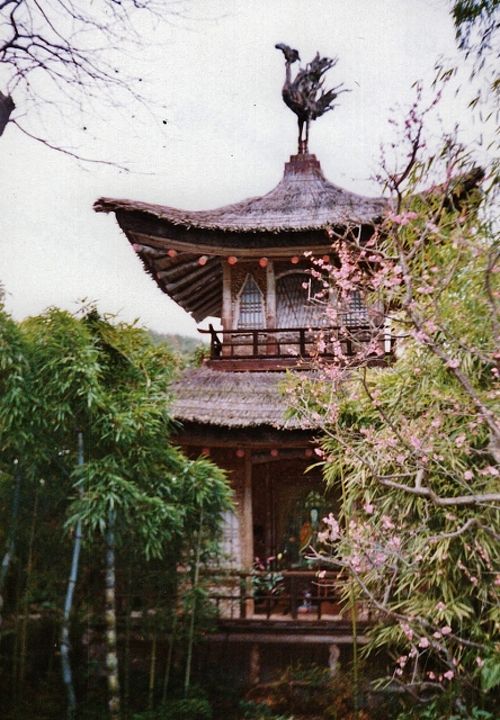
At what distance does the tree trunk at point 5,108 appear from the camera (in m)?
5.24

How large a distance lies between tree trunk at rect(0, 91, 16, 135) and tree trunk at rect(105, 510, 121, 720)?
3.24 metres

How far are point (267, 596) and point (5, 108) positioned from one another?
19.0 ft

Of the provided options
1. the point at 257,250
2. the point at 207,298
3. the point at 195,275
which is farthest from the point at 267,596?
the point at 207,298

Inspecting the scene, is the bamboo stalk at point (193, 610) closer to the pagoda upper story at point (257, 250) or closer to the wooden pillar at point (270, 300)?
the pagoda upper story at point (257, 250)

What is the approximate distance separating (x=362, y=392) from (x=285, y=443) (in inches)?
70.4

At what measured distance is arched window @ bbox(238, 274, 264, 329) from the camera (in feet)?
34.0

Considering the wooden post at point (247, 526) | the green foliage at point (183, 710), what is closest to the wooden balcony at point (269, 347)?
the wooden post at point (247, 526)

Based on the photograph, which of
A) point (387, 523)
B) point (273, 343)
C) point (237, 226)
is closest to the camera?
point (387, 523)

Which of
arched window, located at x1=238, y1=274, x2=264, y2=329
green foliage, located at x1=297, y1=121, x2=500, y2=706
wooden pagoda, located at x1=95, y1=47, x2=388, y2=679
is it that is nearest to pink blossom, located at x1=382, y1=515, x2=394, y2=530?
green foliage, located at x1=297, y1=121, x2=500, y2=706

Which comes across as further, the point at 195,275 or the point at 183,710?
the point at 195,275

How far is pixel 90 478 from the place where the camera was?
19.4 ft

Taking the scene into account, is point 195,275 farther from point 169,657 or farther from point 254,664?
point 169,657

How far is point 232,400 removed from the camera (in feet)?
28.5

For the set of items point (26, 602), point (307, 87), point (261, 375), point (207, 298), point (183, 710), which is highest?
point (307, 87)
